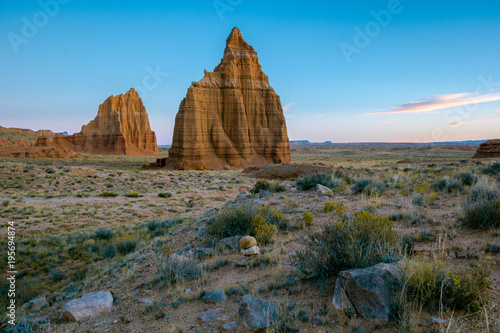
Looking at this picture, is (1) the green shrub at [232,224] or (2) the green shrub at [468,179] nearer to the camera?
(1) the green shrub at [232,224]

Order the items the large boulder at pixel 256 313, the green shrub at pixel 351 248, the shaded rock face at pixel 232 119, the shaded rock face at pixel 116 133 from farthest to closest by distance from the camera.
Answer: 1. the shaded rock face at pixel 116 133
2. the shaded rock face at pixel 232 119
3. the green shrub at pixel 351 248
4. the large boulder at pixel 256 313

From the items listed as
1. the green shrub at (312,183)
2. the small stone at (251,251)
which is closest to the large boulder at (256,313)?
the small stone at (251,251)

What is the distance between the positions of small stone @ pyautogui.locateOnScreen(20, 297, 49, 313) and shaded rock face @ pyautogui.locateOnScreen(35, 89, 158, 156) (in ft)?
270

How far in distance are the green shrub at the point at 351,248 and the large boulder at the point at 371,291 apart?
401 mm

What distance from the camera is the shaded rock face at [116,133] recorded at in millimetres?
Result: 81562

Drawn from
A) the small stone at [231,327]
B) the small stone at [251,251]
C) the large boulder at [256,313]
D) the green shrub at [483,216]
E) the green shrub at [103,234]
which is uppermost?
the green shrub at [483,216]

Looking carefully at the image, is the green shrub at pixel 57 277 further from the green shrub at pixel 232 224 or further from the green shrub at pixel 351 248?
the green shrub at pixel 351 248

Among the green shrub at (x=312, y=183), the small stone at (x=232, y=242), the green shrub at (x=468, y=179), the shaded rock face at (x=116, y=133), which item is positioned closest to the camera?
the small stone at (x=232, y=242)

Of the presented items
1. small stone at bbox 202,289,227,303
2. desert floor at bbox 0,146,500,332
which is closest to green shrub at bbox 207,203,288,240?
desert floor at bbox 0,146,500,332

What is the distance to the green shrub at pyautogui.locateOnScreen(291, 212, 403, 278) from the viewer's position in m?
3.71

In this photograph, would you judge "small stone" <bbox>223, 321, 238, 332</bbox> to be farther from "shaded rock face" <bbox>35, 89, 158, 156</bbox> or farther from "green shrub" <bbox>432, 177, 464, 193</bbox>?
"shaded rock face" <bbox>35, 89, 158, 156</bbox>

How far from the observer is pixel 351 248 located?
374 cm

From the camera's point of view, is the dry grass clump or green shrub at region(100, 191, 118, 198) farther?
green shrub at region(100, 191, 118, 198)

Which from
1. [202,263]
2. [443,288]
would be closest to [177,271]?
[202,263]
